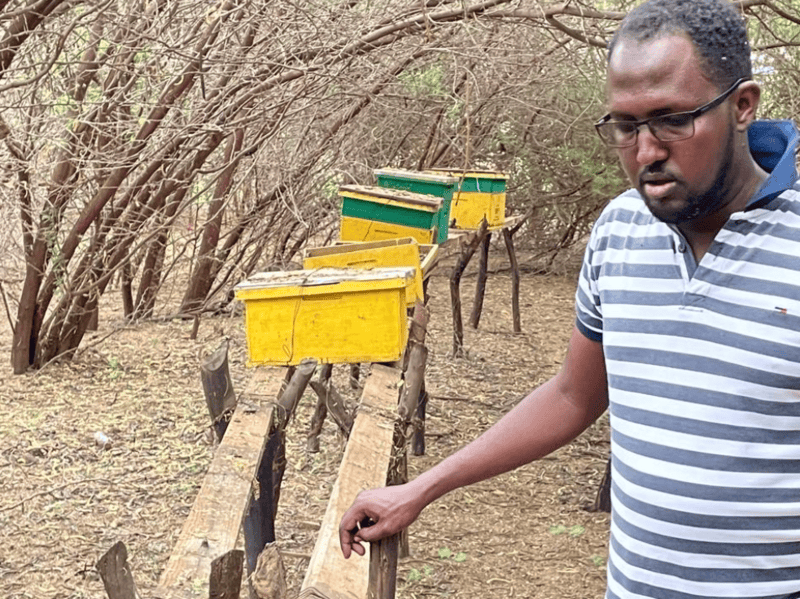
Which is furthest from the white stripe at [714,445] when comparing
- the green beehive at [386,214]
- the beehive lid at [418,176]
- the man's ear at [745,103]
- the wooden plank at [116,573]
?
the beehive lid at [418,176]

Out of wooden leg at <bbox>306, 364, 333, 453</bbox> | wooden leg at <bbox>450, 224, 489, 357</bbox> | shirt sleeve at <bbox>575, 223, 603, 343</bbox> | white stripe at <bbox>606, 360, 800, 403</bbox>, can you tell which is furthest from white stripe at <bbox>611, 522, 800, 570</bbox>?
wooden leg at <bbox>450, 224, 489, 357</bbox>

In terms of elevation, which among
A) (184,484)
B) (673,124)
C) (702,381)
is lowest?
(184,484)

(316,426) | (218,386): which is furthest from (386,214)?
(218,386)

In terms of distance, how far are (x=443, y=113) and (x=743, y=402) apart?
9342 millimetres

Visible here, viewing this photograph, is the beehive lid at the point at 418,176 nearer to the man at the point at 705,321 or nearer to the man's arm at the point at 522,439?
the man's arm at the point at 522,439

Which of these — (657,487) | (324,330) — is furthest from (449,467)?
(324,330)

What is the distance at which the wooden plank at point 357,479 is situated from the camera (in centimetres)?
221

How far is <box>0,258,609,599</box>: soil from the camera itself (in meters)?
5.03

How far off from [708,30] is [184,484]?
493 cm

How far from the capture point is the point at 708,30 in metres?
1.53

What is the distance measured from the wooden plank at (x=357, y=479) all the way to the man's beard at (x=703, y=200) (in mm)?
1037

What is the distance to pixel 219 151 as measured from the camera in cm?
976

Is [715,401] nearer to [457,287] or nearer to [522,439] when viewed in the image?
[522,439]

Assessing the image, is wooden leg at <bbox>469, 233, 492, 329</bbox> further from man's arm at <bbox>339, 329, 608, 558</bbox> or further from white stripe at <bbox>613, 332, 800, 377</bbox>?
white stripe at <bbox>613, 332, 800, 377</bbox>
